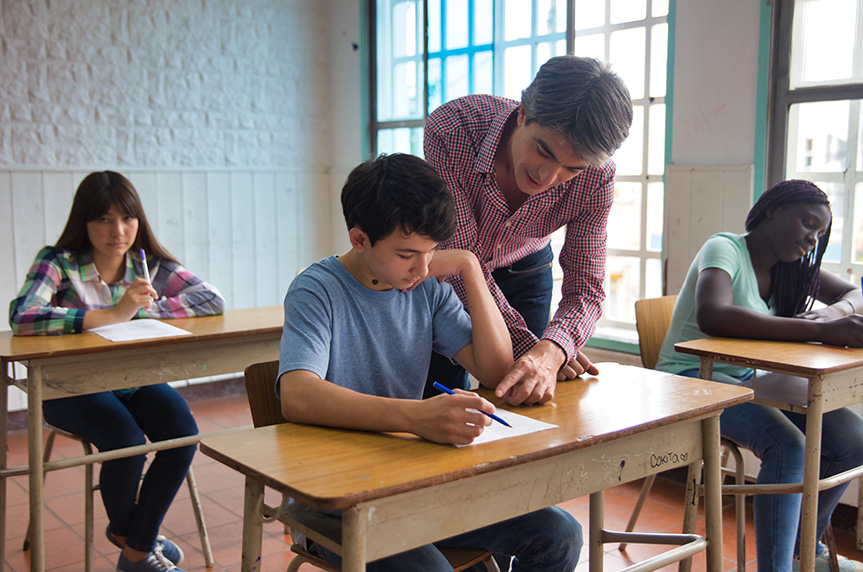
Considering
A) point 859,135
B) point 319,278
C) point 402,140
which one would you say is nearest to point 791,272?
point 859,135

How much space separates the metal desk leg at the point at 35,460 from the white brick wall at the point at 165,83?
89.6 inches

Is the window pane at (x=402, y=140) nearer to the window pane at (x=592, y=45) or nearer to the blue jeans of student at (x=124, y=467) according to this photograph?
the window pane at (x=592, y=45)

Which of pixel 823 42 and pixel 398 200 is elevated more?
pixel 823 42

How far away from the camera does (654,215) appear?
11.2 ft

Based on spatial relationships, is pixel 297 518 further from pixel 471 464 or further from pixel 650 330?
pixel 650 330

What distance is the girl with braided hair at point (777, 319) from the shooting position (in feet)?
7.16

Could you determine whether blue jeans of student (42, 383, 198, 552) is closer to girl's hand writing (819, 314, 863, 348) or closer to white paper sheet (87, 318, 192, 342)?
white paper sheet (87, 318, 192, 342)

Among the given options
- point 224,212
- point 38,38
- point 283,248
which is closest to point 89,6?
point 38,38

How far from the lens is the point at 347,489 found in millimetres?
1069

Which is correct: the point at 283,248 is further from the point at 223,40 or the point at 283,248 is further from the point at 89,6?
the point at 89,6

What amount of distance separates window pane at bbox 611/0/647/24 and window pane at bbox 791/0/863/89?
65 centimetres

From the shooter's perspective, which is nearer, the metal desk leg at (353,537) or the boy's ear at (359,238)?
the metal desk leg at (353,537)

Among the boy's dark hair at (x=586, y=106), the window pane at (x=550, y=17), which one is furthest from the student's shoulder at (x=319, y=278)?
the window pane at (x=550, y=17)

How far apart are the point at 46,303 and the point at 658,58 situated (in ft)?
8.30
